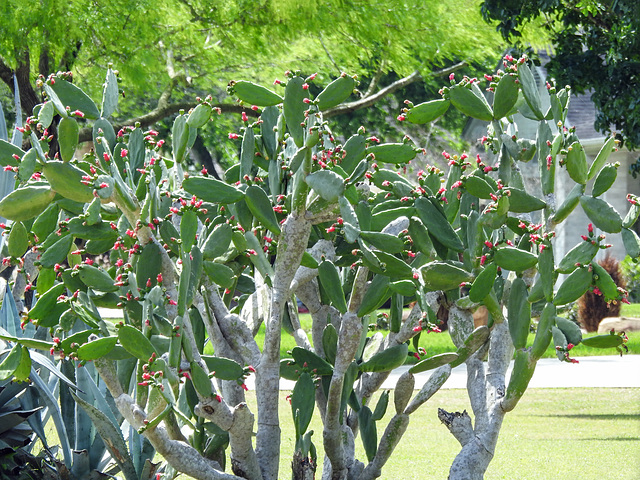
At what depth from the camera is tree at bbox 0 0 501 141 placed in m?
11.5

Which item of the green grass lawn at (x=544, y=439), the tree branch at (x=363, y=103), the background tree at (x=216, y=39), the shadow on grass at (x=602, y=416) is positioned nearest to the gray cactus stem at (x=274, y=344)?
the green grass lawn at (x=544, y=439)

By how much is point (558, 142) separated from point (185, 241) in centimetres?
148

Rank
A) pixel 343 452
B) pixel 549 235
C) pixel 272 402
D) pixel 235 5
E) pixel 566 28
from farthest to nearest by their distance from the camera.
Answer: pixel 235 5 < pixel 566 28 < pixel 343 452 < pixel 272 402 < pixel 549 235

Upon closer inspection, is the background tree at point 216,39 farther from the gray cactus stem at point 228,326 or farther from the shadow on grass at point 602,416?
the gray cactus stem at point 228,326

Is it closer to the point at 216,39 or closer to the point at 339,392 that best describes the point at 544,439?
the point at 339,392

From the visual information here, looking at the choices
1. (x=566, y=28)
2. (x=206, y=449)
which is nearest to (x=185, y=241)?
(x=206, y=449)

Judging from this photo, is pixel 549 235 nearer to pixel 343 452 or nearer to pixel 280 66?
pixel 343 452

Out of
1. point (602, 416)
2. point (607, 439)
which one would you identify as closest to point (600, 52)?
point (602, 416)

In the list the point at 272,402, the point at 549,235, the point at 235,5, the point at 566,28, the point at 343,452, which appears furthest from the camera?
the point at 235,5

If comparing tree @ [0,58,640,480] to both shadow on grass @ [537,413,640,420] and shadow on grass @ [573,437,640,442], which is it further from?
shadow on grass @ [537,413,640,420]

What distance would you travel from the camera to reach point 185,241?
2.96m

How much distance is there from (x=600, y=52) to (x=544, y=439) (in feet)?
12.9

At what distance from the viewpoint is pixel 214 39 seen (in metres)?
14.5

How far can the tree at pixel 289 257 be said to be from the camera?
9.79 ft
